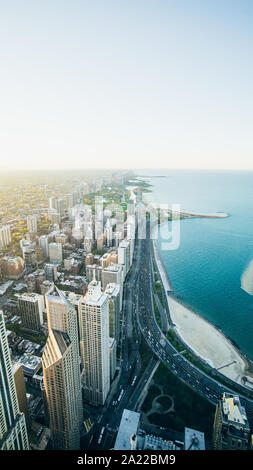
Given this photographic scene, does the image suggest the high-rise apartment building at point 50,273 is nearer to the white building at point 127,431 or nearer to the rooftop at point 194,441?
the white building at point 127,431

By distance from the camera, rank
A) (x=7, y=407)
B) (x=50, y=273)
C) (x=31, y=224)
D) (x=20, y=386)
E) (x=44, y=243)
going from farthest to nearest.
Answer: (x=31, y=224) < (x=44, y=243) < (x=50, y=273) < (x=20, y=386) < (x=7, y=407)

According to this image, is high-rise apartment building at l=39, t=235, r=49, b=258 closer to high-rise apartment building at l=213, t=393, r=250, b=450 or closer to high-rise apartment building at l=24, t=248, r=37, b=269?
high-rise apartment building at l=24, t=248, r=37, b=269

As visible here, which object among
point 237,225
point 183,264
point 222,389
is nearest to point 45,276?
point 183,264

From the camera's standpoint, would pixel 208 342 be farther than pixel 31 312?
No

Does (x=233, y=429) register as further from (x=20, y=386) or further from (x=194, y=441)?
(x=20, y=386)

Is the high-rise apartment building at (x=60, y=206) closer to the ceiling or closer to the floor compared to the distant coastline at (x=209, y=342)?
closer to the ceiling

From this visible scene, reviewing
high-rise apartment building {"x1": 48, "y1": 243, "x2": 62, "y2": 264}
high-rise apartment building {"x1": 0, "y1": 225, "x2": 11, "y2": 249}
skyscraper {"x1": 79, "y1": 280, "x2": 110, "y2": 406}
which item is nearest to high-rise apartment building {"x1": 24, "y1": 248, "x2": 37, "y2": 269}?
high-rise apartment building {"x1": 48, "y1": 243, "x2": 62, "y2": 264}

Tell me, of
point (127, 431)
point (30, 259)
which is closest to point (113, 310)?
point (127, 431)

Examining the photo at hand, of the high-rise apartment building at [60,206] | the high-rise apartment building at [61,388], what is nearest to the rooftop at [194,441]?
the high-rise apartment building at [61,388]
